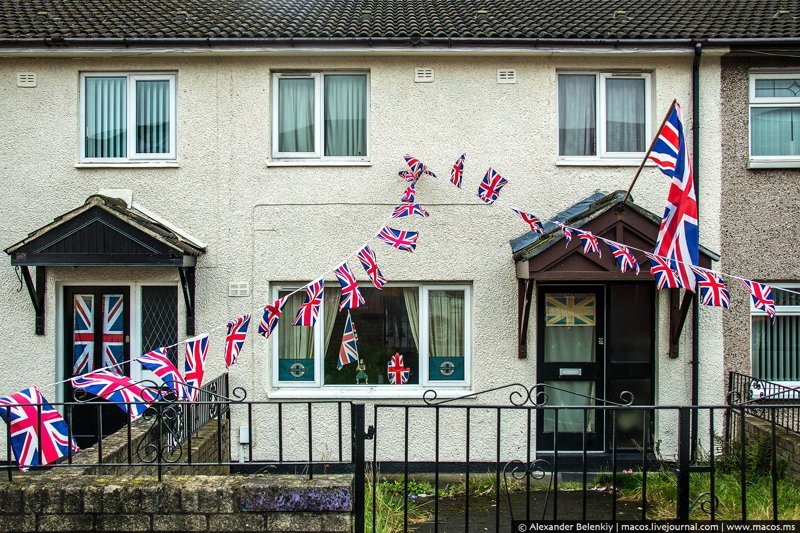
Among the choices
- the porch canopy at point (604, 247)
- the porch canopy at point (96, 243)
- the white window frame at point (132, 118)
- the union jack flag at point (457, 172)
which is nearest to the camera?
the porch canopy at point (604, 247)

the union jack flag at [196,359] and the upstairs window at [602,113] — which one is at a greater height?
the upstairs window at [602,113]

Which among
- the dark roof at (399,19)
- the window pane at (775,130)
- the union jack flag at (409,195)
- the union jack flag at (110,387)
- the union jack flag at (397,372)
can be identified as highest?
the dark roof at (399,19)

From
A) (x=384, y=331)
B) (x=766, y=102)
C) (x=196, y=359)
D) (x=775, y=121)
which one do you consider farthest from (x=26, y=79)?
(x=775, y=121)

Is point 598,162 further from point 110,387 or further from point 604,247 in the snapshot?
point 110,387

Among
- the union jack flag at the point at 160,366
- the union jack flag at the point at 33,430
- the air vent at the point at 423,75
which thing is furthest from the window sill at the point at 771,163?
the union jack flag at the point at 33,430

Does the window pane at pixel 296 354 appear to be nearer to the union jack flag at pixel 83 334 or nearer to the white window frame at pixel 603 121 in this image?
the union jack flag at pixel 83 334

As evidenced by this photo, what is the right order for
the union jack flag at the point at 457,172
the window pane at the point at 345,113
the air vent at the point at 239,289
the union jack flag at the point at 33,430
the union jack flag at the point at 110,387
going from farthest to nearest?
the window pane at the point at 345,113
the air vent at the point at 239,289
the union jack flag at the point at 457,172
the union jack flag at the point at 110,387
the union jack flag at the point at 33,430

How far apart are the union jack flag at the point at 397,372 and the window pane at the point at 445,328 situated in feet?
1.00

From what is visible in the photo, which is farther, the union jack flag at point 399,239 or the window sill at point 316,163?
the window sill at point 316,163

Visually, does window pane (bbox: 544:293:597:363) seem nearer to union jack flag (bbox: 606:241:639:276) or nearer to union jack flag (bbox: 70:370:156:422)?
union jack flag (bbox: 606:241:639:276)

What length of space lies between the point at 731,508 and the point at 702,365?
2.75m

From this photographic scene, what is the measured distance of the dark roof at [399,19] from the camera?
7.81 meters

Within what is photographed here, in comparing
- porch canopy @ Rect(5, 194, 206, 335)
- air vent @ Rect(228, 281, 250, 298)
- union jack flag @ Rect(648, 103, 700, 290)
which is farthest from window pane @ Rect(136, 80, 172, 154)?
union jack flag @ Rect(648, 103, 700, 290)

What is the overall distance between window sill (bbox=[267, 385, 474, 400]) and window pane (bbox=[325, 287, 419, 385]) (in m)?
0.12
